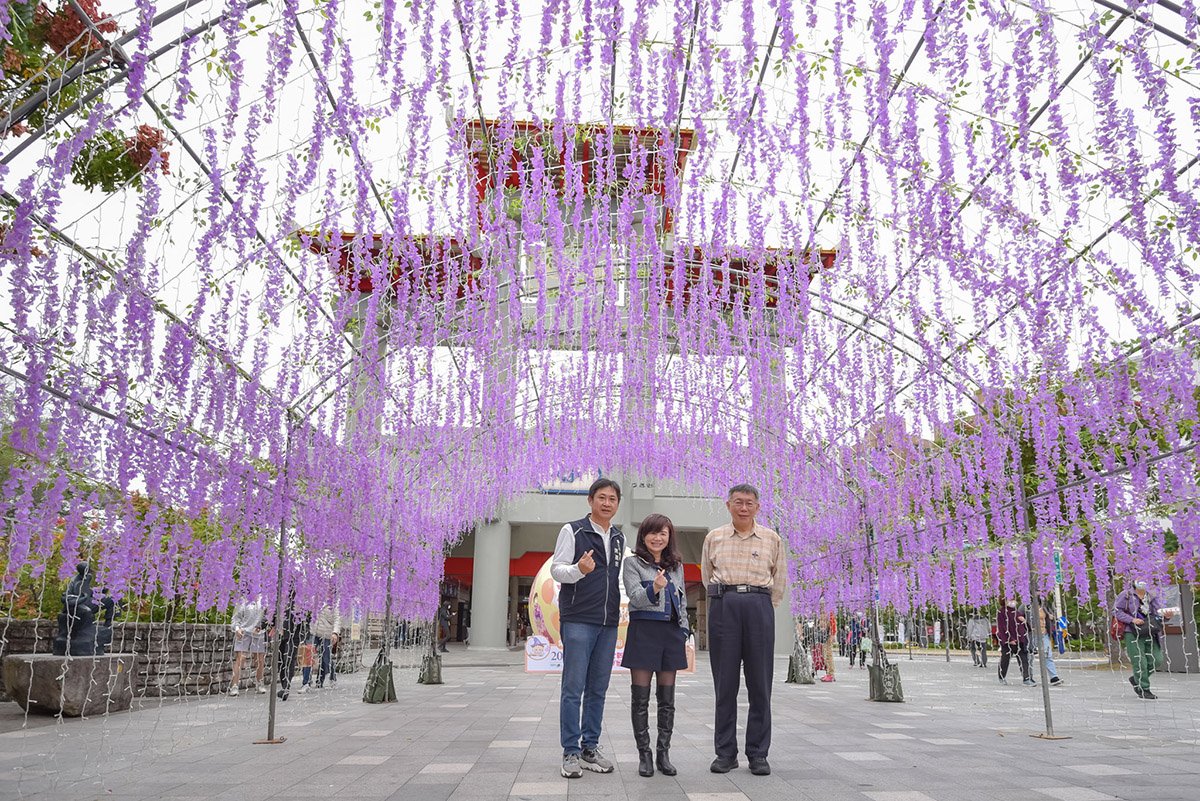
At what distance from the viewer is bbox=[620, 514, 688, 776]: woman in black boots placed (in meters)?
4.01

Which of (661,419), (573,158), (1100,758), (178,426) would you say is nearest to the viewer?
(1100,758)

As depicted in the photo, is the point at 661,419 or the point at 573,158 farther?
the point at 661,419

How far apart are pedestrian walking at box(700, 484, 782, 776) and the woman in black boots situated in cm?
18

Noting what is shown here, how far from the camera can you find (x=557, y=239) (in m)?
7.95

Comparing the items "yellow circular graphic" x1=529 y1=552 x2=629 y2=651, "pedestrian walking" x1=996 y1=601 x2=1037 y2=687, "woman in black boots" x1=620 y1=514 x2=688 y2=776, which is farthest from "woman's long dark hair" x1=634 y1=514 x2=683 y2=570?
"pedestrian walking" x1=996 y1=601 x2=1037 y2=687

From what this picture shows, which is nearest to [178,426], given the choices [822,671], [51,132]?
[51,132]

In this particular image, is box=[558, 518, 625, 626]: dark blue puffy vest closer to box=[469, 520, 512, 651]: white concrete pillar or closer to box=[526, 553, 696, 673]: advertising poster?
box=[526, 553, 696, 673]: advertising poster

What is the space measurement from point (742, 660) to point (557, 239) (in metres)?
4.80

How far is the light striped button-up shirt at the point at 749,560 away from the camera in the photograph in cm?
414

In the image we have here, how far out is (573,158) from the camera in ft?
22.6

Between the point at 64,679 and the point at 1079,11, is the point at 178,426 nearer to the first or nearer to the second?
the point at 64,679

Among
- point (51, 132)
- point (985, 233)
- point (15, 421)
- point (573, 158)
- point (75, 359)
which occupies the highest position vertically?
point (573, 158)

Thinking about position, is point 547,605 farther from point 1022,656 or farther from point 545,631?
point 1022,656

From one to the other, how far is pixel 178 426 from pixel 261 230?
2170 mm
